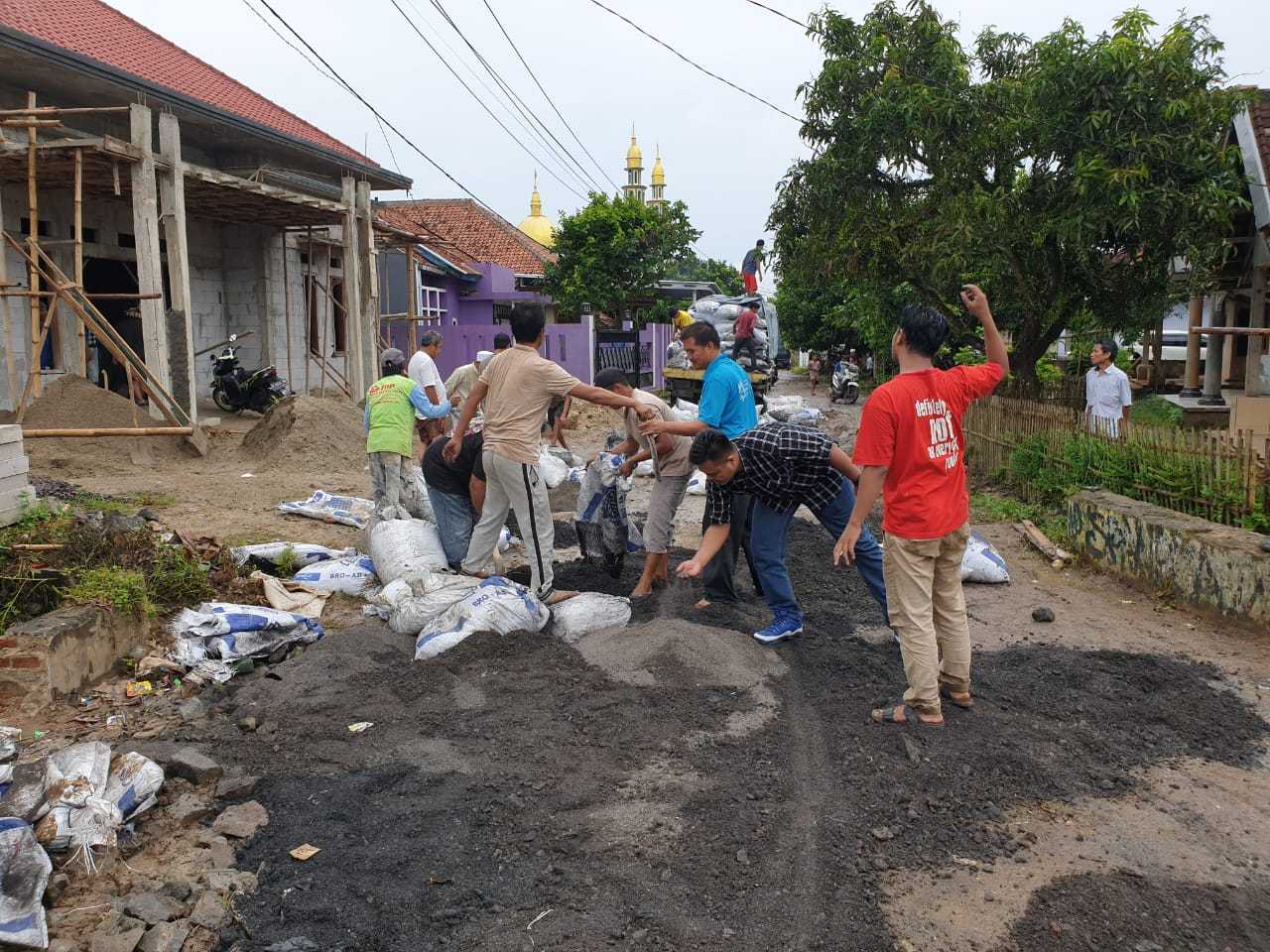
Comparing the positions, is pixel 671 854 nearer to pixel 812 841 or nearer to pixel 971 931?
pixel 812 841

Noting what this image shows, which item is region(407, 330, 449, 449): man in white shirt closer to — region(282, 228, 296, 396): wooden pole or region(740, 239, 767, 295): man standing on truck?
Answer: region(282, 228, 296, 396): wooden pole

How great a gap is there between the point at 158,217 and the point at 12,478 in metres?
6.76

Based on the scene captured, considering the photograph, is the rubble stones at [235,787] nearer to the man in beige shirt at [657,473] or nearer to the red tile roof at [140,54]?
the man in beige shirt at [657,473]

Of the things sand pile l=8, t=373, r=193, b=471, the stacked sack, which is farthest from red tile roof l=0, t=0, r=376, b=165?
the stacked sack

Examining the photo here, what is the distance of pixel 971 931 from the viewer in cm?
270

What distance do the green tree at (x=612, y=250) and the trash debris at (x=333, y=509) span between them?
62.6ft

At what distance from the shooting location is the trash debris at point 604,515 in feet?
20.3

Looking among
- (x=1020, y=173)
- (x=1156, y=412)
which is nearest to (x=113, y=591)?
(x=1020, y=173)

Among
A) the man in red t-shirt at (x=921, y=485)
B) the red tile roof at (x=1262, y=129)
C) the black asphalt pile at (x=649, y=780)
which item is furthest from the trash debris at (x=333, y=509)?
the red tile roof at (x=1262, y=129)

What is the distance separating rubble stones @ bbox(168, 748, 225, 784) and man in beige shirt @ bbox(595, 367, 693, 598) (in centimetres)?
278

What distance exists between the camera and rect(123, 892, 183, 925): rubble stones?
9.05 ft

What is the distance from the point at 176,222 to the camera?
1118cm

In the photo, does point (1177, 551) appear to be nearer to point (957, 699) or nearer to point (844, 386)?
point (957, 699)

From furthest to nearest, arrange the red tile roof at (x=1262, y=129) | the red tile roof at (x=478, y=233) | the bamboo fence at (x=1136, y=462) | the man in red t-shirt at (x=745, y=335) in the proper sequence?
the red tile roof at (x=478, y=233), the man in red t-shirt at (x=745, y=335), the red tile roof at (x=1262, y=129), the bamboo fence at (x=1136, y=462)
